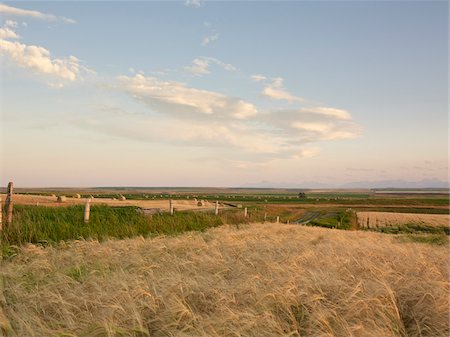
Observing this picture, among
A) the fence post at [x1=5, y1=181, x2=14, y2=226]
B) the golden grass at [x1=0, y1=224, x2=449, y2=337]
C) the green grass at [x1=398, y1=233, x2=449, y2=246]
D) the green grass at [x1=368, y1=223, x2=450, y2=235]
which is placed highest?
the fence post at [x1=5, y1=181, x2=14, y2=226]

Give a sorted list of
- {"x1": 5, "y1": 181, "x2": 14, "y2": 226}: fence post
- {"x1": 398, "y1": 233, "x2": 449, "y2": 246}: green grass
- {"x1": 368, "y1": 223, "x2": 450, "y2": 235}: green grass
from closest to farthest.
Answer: {"x1": 5, "y1": 181, "x2": 14, "y2": 226}: fence post → {"x1": 398, "y1": 233, "x2": 449, "y2": 246}: green grass → {"x1": 368, "y1": 223, "x2": 450, "y2": 235}: green grass

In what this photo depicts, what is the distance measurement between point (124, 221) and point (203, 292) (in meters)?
10.8

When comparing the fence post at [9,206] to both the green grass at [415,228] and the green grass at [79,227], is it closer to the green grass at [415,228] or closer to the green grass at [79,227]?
the green grass at [79,227]

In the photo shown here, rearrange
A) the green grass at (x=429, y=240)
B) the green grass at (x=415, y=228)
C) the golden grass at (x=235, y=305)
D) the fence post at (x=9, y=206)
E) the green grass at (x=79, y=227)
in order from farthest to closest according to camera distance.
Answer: the green grass at (x=415, y=228) → the green grass at (x=429, y=240) → the fence post at (x=9, y=206) → the green grass at (x=79, y=227) → the golden grass at (x=235, y=305)

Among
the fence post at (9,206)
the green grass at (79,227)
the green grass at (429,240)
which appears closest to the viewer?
the green grass at (79,227)

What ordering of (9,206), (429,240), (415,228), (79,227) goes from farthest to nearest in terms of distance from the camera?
1. (415,228)
2. (429,240)
3. (79,227)
4. (9,206)

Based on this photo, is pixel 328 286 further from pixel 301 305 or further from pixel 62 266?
pixel 62 266

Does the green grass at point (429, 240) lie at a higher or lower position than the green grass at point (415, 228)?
higher

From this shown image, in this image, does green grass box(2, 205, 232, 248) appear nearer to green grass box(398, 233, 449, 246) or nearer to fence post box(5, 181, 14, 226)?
fence post box(5, 181, 14, 226)

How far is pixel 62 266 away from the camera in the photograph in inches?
247

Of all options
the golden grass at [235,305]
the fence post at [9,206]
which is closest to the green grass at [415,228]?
the fence post at [9,206]

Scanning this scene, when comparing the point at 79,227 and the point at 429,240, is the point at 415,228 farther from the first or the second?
the point at 79,227

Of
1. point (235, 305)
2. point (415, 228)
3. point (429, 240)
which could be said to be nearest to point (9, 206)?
point (235, 305)

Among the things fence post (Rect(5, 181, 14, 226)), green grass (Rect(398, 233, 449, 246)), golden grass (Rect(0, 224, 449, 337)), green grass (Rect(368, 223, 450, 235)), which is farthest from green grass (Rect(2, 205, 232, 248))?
green grass (Rect(368, 223, 450, 235))
